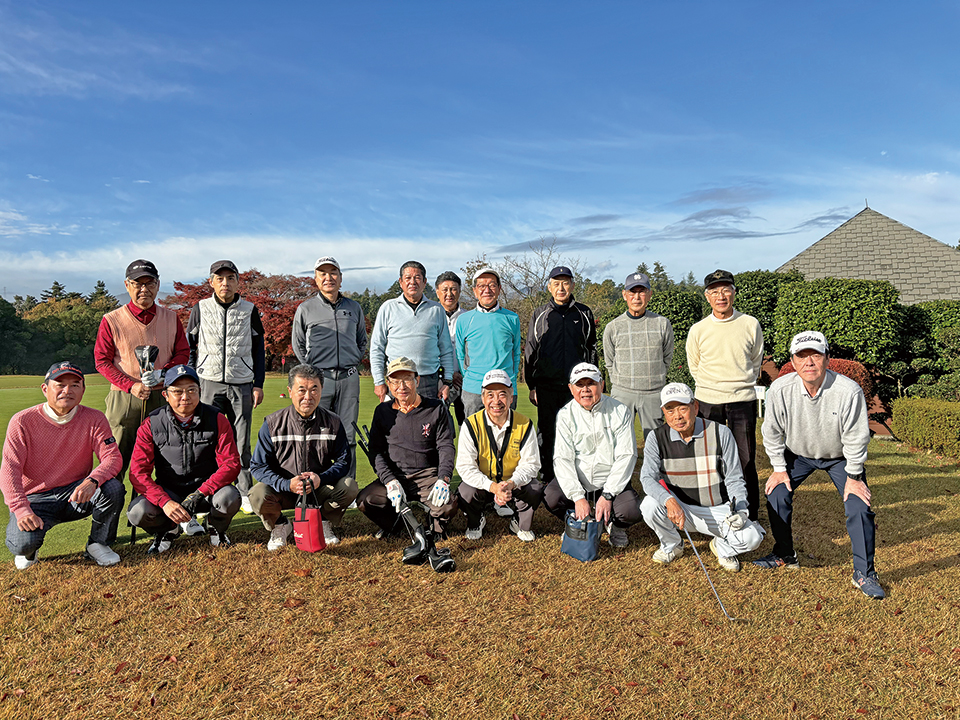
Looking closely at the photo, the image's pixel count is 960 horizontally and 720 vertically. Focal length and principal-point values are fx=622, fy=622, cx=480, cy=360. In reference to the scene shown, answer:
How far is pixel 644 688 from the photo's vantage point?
3.35m

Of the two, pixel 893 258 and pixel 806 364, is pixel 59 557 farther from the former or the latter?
pixel 893 258

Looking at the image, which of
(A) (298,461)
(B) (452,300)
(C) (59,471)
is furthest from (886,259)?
(C) (59,471)

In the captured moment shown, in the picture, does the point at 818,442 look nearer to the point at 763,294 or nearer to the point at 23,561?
the point at 23,561

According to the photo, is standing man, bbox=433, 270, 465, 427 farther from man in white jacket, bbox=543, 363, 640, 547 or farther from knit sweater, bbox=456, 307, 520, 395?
man in white jacket, bbox=543, 363, 640, 547

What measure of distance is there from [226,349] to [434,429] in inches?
85.7

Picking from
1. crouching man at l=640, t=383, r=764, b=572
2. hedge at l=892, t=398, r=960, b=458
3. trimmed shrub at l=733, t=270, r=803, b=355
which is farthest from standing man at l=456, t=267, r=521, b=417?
trimmed shrub at l=733, t=270, r=803, b=355

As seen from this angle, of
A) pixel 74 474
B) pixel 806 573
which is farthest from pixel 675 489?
pixel 74 474

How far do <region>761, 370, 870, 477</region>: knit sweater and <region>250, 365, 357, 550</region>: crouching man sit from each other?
3570mm

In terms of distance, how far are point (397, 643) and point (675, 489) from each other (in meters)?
2.63

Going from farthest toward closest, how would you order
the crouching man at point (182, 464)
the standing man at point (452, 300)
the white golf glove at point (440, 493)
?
the standing man at point (452, 300), the white golf glove at point (440, 493), the crouching man at point (182, 464)

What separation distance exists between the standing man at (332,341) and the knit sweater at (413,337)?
7.8 inches

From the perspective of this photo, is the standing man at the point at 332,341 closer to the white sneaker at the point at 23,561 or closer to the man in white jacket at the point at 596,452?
the man in white jacket at the point at 596,452

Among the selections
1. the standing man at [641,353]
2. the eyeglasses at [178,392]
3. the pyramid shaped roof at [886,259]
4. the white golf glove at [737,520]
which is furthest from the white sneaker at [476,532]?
the pyramid shaped roof at [886,259]

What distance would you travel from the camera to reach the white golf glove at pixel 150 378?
18.0 ft
